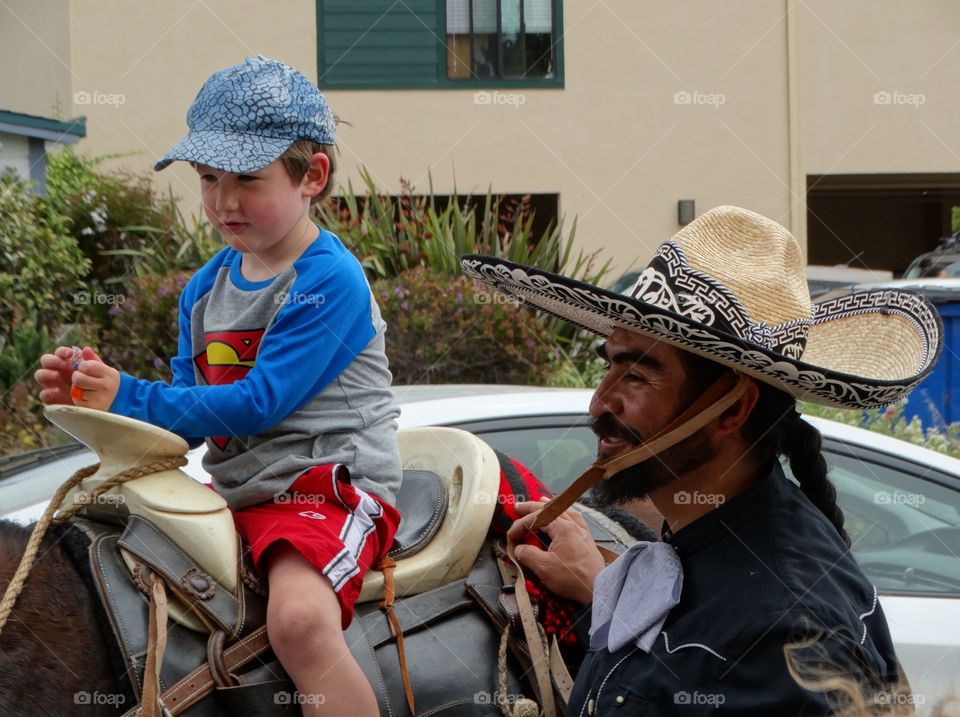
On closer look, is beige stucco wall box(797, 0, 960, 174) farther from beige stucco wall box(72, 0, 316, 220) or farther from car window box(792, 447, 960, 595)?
car window box(792, 447, 960, 595)

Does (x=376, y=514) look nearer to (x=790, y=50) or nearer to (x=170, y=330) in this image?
(x=170, y=330)


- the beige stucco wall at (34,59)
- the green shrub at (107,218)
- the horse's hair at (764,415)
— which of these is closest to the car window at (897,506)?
the horse's hair at (764,415)

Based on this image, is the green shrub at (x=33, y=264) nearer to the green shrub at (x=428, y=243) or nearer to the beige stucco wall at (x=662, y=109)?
the green shrub at (x=428, y=243)

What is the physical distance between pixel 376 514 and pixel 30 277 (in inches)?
251

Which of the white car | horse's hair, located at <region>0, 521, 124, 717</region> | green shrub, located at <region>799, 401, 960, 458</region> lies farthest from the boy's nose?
green shrub, located at <region>799, 401, 960, 458</region>

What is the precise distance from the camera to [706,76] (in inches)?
512

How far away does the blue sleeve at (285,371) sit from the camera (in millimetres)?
2492

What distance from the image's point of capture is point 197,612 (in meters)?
2.35

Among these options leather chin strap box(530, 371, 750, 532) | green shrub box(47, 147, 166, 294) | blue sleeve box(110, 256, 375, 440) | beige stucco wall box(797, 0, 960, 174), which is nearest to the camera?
leather chin strap box(530, 371, 750, 532)

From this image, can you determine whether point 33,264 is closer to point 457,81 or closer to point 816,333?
point 457,81

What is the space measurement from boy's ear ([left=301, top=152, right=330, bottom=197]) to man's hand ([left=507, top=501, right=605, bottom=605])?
3.07 feet

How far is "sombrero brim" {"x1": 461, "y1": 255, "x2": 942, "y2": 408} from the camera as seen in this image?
1971 mm

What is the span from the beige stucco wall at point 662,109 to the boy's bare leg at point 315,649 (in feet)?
34.7

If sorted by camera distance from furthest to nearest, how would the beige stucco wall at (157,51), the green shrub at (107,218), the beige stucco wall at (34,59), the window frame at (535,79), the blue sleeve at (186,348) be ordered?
the window frame at (535,79)
the beige stucco wall at (34,59)
the beige stucco wall at (157,51)
the green shrub at (107,218)
the blue sleeve at (186,348)
